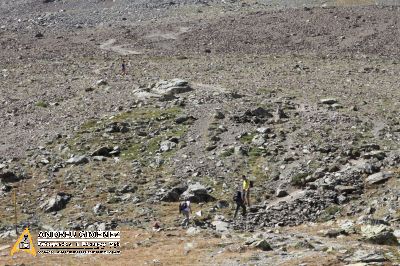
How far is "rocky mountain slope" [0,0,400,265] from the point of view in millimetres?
28125

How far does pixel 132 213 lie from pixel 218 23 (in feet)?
166

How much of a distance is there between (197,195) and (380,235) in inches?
403

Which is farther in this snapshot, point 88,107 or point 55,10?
point 55,10

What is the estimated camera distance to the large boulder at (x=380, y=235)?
2344 centimetres

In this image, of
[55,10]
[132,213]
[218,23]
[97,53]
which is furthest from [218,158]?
[55,10]

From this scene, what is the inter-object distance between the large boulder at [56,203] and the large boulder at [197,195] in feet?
17.5

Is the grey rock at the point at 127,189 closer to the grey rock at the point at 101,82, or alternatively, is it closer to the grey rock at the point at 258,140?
the grey rock at the point at 258,140

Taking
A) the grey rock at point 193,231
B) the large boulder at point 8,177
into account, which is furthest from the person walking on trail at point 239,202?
the large boulder at point 8,177

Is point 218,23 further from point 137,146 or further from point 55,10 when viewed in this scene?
point 137,146

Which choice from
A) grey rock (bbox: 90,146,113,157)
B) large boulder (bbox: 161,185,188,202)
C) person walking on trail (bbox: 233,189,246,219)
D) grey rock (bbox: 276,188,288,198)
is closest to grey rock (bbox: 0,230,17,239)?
large boulder (bbox: 161,185,188,202)

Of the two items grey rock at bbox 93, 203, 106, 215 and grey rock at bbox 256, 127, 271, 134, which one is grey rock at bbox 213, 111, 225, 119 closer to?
grey rock at bbox 256, 127, 271, 134

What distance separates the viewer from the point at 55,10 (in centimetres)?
9850

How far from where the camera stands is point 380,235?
23.6m

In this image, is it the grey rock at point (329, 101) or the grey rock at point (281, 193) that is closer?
the grey rock at point (281, 193)
